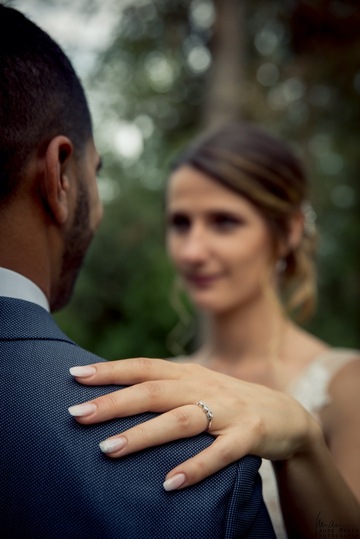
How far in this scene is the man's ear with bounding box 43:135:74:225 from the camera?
136 centimetres

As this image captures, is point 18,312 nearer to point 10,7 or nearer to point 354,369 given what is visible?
point 10,7

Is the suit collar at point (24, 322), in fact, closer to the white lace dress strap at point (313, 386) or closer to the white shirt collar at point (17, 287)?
the white shirt collar at point (17, 287)

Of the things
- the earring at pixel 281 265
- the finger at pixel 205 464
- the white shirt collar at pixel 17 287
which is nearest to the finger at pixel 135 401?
the finger at pixel 205 464

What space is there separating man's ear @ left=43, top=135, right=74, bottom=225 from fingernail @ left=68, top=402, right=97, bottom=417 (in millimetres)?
501

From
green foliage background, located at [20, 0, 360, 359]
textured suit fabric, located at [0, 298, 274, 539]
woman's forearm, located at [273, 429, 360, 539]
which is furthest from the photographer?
green foliage background, located at [20, 0, 360, 359]

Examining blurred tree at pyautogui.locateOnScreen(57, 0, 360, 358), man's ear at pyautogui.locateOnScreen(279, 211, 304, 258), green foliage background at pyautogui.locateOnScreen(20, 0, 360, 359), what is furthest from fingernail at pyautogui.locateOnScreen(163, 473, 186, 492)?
green foliage background at pyautogui.locateOnScreen(20, 0, 360, 359)

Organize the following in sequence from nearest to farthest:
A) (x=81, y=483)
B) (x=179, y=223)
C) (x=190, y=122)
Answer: (x=81, y=483) → (x=179, y=223) → (x=190, y=122)

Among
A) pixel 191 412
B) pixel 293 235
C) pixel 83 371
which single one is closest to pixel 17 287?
pixel 83 371

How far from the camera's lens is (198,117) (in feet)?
34.7

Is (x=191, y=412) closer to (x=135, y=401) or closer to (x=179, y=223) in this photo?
(x=135, y=401)

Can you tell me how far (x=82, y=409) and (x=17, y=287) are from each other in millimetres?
363

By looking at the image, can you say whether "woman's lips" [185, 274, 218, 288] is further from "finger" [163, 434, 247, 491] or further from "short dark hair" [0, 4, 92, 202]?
"finger" [163, 434, 247, 491]

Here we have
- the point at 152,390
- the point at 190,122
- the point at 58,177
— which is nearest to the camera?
the point at 152,390

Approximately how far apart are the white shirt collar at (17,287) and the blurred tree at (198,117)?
593 centimetres
